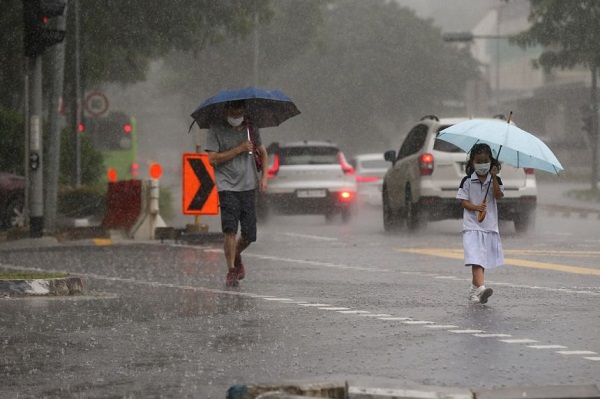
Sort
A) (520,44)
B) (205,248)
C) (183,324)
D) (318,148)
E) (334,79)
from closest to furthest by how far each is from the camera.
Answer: (183,324), (205,248), (318,148), (520,44), (334,79)

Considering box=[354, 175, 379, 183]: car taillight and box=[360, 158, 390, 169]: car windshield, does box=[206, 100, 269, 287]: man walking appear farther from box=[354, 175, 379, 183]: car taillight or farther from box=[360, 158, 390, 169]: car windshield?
box=[360, 158, 390, 169]: car windshield

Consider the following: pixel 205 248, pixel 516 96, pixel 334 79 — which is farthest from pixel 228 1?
pixel 516 96

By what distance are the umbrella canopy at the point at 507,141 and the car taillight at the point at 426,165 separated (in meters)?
10.6

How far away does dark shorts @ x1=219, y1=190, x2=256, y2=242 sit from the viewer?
561 inches

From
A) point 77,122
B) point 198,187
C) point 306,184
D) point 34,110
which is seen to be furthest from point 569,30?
point 34,110

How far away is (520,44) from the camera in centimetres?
5334

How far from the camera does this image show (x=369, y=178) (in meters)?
40.1

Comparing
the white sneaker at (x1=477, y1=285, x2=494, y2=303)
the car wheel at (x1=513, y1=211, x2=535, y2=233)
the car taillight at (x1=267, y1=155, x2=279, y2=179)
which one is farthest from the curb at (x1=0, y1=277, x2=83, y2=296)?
the car taillight at (x1=267, y1=155, x2=279, y2=179)

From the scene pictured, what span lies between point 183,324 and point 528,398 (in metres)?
4.24

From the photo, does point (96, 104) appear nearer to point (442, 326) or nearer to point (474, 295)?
point (474, 295)

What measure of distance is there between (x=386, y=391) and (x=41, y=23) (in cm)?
1424

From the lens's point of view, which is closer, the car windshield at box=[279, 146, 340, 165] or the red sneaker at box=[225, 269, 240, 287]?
the red sneaker at box=[225, 269, 240, 287]

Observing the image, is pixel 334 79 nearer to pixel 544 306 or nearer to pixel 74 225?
pixel 74 225

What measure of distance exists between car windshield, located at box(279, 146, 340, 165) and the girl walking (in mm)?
16315
